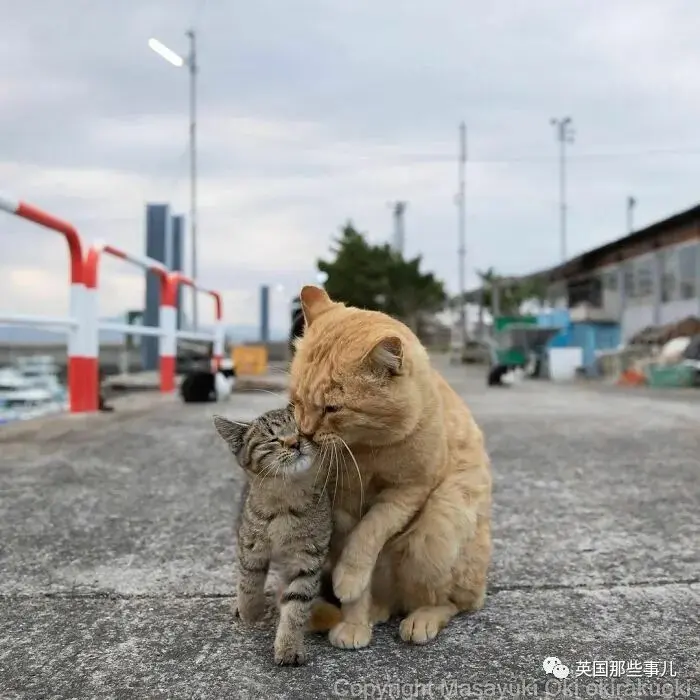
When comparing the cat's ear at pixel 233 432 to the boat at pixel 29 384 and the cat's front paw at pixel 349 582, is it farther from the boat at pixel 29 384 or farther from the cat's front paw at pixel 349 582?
the boat at pixel 29 384

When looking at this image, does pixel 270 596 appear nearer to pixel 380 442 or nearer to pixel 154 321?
pixel 380 442

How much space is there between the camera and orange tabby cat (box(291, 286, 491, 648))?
142 cm

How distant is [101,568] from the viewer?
6.37 ft

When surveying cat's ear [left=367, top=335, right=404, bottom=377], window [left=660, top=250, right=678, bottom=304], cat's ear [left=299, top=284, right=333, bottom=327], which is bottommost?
cat's ear [left=367, top=335, right=404, bottom=377]

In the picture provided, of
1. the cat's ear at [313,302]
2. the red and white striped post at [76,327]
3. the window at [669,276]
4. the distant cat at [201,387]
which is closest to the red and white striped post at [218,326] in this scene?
the distant cat at [201,387]

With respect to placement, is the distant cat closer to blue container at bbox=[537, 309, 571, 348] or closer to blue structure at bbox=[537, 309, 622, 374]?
blue structure at bbox=[537, 309, 622, 374]

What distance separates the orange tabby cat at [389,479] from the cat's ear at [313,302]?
1.2 inches

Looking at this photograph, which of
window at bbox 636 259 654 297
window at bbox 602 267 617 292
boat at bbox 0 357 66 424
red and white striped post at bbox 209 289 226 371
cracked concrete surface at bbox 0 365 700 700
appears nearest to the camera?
cracked concrete surface at bbox 0 365 700 700

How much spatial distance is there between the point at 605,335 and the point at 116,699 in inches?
594

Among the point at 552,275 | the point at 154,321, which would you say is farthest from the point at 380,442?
the point at 552,275

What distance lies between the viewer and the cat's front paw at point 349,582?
1492 mm

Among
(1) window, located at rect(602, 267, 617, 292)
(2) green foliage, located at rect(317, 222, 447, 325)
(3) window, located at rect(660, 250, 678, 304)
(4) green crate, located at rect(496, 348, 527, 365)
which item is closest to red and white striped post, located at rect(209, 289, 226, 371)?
(4) green crate, located at rect(496, 348, 527, 365)

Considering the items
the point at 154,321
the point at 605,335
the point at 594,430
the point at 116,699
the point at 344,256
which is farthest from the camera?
the point at 344,256

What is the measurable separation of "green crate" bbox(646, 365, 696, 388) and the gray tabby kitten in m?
8.76
